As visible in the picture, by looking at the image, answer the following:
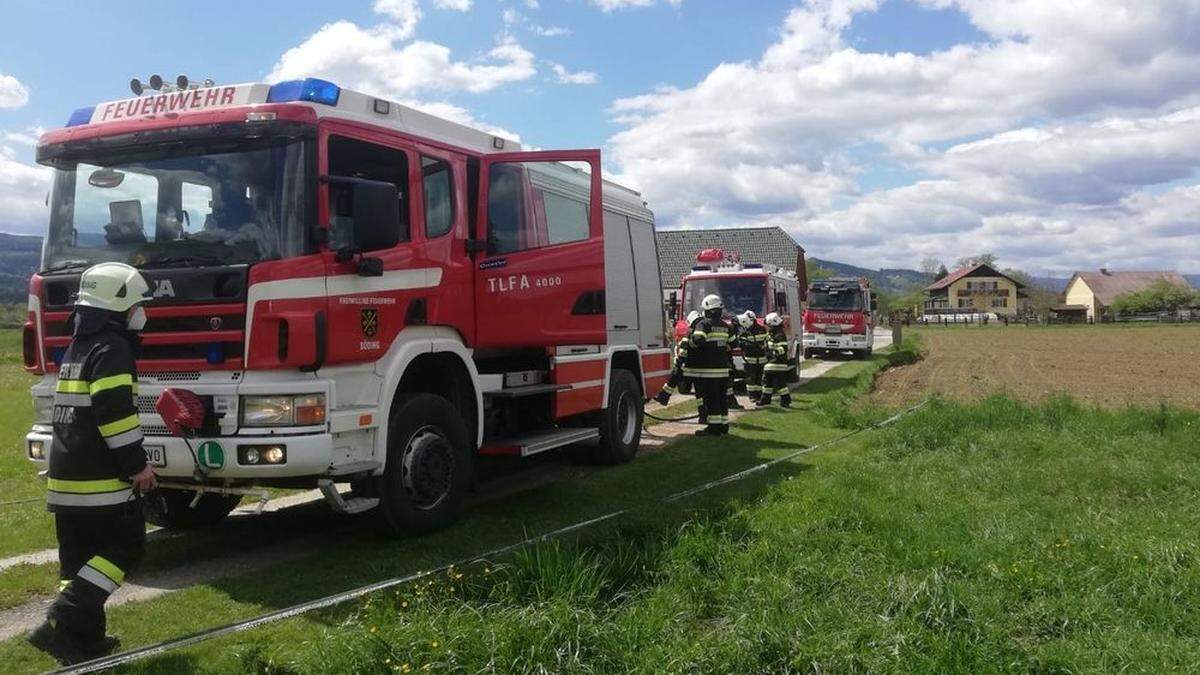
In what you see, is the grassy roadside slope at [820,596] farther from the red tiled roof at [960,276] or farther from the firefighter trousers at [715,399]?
the red tiled roof at [960,276]

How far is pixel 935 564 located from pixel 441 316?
370 centimetres

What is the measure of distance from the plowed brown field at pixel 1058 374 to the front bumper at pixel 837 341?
5.64 feet

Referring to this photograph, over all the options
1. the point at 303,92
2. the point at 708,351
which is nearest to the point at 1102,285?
the point at 708,351

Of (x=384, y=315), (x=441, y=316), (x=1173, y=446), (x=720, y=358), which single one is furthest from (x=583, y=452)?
(x=1173, y=446)

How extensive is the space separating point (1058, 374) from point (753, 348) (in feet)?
46.0

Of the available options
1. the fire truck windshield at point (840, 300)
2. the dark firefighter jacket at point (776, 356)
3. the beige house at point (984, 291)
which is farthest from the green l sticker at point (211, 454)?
the beige house at point (984, 291)

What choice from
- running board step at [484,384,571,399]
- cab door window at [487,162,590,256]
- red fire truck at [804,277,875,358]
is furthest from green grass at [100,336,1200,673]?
red fire truck at [804,277,875,358]

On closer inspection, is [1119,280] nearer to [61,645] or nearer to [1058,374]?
[1058,374]

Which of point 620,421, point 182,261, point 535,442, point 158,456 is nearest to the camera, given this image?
point 158,456

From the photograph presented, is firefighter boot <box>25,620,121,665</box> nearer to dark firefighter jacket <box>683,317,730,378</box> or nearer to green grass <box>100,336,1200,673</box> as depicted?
green grass <box>100,336,1200,673</box>

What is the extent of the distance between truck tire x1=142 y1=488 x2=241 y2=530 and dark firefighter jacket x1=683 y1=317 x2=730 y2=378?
6400mm

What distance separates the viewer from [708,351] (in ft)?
39.4

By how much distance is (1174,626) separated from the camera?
15.0ft

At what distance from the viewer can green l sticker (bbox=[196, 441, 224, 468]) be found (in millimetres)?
5312
